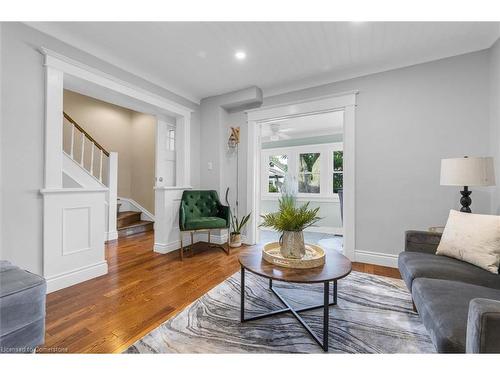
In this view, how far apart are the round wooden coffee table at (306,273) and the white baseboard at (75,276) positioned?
1714 millimetres

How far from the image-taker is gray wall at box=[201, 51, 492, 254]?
7.87 feet

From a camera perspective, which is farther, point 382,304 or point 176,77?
point 176,77

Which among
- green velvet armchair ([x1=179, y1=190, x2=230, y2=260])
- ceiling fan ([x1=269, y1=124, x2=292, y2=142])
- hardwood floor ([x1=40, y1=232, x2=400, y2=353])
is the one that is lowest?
hardwood floor ([x1=40, y1=232, x2=400, y2=353])

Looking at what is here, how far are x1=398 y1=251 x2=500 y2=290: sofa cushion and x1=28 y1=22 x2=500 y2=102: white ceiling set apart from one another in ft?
6.52

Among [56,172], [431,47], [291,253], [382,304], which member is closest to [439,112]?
[431,47]

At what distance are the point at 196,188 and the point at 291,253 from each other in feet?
8.49

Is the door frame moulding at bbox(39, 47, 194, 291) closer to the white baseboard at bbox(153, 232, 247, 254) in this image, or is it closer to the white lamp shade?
the white baseboard at bbox(153, 232, 247, 254)

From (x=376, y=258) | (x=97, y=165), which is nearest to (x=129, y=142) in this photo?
(x=97, y=165)

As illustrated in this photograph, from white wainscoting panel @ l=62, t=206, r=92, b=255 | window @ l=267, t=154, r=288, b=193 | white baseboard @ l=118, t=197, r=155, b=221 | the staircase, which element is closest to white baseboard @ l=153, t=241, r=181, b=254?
white wainscoting panel @ l=62, t=206, r=92, b=255

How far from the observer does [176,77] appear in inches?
121

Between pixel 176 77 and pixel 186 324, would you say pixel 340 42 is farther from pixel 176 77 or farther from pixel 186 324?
pixel 186 324

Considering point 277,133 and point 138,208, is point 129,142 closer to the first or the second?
point 138,208

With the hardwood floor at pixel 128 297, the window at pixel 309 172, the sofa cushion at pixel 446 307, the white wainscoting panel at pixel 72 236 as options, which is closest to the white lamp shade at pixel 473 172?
the sofa cushion at pixel 446 307

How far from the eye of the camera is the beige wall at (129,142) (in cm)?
493
